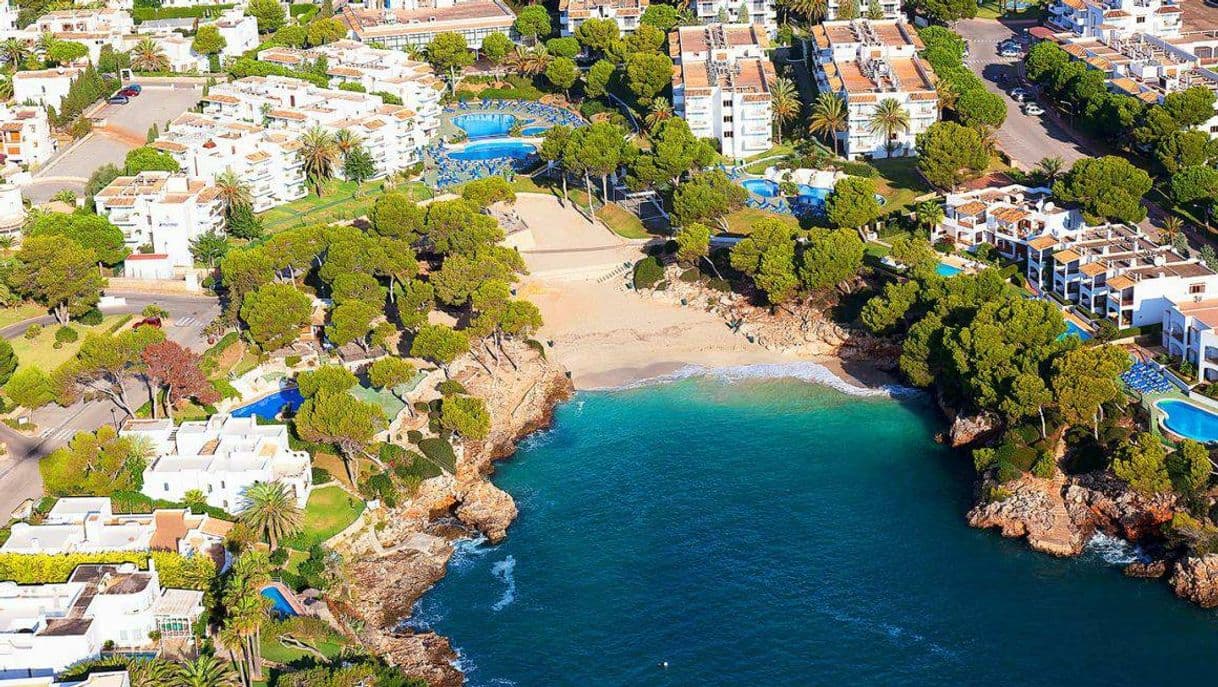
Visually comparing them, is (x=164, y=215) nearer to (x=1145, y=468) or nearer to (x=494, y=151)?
(x=494, y=151)

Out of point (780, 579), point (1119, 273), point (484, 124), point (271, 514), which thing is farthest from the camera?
point (484, 124)

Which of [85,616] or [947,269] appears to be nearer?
[85,616]

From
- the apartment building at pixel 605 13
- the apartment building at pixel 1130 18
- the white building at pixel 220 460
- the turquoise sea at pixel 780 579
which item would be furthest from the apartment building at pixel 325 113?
the apartment building at pixel 1130 18

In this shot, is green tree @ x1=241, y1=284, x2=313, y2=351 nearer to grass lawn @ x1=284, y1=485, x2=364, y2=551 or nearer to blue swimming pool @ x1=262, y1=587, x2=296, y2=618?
grass lawn @ x1=284, y1=485, x2=364, y2=551

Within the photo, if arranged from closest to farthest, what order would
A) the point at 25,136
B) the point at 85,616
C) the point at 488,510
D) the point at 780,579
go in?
the point at 85,616 → the point at 780,579 → the point at 488,510 → the point at 25,136

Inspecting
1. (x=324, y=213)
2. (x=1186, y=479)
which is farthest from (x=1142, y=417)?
(x=324, y=213)

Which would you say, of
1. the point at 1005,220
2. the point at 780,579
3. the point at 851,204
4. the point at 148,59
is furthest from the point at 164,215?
the point at 1005,220
